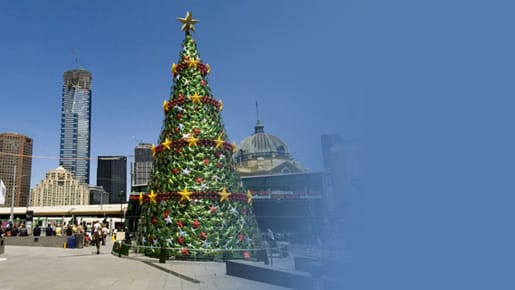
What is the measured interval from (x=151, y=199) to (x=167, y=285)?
729 centimetres

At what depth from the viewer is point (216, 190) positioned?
683 inches

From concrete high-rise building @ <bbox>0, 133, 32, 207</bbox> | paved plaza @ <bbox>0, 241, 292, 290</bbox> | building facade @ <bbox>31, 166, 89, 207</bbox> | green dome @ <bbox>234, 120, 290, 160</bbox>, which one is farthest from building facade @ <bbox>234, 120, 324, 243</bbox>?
building facade @ <bbox>31, 166, 89, 207</bbox>

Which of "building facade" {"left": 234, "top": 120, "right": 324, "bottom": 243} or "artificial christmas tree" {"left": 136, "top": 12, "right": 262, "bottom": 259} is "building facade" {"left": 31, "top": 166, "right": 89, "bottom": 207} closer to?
"building facade" {"left": 234, "top": 120, "right": 324, "bottom": 243}

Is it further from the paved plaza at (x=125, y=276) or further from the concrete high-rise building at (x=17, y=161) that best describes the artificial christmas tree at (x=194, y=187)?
the concrete high-rise building at (x=17, y=161)

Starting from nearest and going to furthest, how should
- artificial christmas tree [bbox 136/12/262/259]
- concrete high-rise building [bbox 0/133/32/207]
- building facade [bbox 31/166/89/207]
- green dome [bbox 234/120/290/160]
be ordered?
artificial christmas tree [bbox 136/12/262/259] < concrete high-rise building [bbox 0/133/32/207] < green dome [bbox 234/120/290/160] < building facade [bbox 31/166/89/207]

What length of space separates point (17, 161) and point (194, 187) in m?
93.7

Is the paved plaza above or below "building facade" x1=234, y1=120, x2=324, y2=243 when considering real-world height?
below

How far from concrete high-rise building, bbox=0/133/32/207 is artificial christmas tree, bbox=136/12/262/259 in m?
57.2

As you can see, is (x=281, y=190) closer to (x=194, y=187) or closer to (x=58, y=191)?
(x=194, y=187)

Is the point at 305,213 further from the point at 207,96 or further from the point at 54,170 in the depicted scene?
the point at 54,170

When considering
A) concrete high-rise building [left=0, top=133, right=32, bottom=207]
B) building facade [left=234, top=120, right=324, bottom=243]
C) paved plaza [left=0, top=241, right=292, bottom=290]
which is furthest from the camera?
concrete high-rise building [left=0, top=133, right=32, bottom=207]

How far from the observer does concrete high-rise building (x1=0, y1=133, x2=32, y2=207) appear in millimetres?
85188

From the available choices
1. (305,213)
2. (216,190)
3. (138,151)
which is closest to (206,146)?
(216,190)

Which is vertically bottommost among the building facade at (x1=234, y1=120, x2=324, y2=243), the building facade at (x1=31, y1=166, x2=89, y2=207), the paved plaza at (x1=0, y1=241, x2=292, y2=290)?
the paved plaza at (x1=0, y1=241, x2=292, y2=290)
